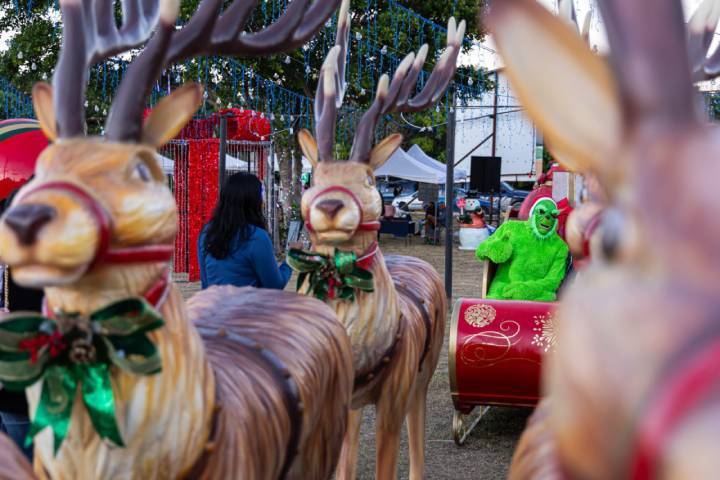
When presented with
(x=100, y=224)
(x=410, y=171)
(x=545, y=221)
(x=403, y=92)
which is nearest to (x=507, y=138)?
(x=410, y=171)

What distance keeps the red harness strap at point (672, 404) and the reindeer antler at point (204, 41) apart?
1562 mm

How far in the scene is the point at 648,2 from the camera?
2.68 ft

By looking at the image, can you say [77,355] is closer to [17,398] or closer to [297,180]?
[17,398]

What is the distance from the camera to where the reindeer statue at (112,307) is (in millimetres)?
1701

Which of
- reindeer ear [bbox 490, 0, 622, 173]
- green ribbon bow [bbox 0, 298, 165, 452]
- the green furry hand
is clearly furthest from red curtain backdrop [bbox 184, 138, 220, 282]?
reindeer ear [bbox 490, 0, 622, 173]

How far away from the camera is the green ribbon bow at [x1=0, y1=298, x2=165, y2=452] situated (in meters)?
1.79

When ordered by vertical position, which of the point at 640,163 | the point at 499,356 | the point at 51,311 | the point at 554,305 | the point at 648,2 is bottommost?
the point at 499,356

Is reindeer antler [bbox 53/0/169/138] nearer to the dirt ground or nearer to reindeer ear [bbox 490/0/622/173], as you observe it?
reindeer ear [bbox 490/0/622/173]

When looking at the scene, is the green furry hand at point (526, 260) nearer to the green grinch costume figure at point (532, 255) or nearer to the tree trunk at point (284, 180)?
the green grinch costume figure at point (532, 255)

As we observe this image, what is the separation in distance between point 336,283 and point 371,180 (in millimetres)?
560

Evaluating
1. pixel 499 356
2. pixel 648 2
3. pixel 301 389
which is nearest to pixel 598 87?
pixel 648 2

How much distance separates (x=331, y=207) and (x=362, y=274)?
1.10 feet

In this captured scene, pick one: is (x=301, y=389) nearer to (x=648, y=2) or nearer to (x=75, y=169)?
(x=75, y=169)

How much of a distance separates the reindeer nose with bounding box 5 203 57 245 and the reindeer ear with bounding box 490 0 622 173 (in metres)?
1.08
